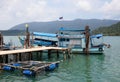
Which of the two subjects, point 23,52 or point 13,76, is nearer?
point 13,76

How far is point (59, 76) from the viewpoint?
29844 mm

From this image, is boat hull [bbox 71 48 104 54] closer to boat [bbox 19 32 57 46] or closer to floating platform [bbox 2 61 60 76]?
boat [bbox 19 32 57 46]

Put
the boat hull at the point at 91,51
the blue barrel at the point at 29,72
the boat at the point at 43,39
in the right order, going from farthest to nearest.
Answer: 1. the boat at the point at 43,39
2. the boat hull at the point at 91,51
3. the blue barrel at the point at 29,72

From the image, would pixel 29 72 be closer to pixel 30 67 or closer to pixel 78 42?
pixel 30 67

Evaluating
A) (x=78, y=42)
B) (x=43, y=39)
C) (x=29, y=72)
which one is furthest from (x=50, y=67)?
(x=43, y=39)

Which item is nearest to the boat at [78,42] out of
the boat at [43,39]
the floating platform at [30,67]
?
the boat at [43,39]

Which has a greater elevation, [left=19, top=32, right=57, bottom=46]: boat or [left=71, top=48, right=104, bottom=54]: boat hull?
[left=19, top=32, right=57, bottom=46]: boat

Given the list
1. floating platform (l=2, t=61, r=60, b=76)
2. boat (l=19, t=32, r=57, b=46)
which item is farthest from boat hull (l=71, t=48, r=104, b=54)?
floating platform (l=2, t=61, r=60, b=76)

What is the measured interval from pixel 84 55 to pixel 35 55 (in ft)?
34.0

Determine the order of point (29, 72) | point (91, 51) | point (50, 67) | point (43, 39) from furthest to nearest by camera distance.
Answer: point (43, 39), point (91, 51), point (50, 67), point (29, 72)

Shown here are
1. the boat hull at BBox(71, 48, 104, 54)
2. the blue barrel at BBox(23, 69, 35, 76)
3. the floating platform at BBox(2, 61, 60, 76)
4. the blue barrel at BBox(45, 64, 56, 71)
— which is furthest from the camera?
the boat hull at BBox(71, 48, 104, 54)

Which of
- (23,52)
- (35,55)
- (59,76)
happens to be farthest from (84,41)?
(59,76)

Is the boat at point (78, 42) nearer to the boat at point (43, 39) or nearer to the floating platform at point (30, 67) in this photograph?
the boat at point (43, 39)

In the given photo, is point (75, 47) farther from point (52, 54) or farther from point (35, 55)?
point (35, 55)
